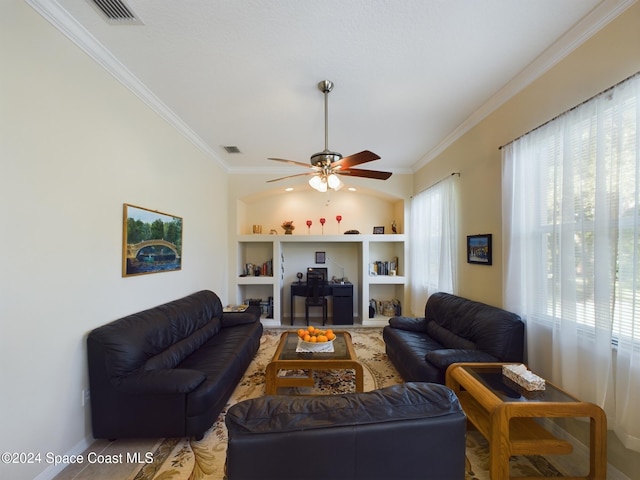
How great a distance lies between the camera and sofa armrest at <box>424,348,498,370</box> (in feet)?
7.45

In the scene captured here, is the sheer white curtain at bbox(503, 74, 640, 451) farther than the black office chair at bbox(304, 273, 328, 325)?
No

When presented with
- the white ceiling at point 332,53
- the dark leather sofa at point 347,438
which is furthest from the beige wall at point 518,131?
the dark leather sofa at point 347,438

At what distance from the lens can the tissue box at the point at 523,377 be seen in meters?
1.79

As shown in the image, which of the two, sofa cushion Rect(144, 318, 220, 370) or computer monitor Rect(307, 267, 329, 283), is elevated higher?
computer monitor Rect(307, 267, 329, 283)

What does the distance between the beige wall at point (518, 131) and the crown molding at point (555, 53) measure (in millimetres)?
40

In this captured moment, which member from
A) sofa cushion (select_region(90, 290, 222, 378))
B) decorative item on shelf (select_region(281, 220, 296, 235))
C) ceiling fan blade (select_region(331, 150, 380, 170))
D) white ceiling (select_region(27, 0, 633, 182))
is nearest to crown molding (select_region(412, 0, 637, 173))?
white ceiling (select_region(27, 0, 633, 182))

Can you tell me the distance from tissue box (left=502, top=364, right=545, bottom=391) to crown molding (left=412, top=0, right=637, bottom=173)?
2356 mm

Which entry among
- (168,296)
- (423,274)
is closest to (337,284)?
(423,274)

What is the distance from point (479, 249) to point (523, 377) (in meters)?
1.57

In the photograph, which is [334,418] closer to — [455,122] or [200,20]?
[200,20]

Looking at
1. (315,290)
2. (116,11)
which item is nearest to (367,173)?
(116,11)

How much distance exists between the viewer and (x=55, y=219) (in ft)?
5.88

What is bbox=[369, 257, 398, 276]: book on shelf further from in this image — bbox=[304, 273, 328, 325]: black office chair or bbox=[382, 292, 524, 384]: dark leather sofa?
bbox=[382, 292, 524, 384]: dark leather sofa

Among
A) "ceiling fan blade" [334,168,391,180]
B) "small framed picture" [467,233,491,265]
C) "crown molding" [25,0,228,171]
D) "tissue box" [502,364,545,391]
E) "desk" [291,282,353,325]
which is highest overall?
"crown molding" [25,0,228,171]
